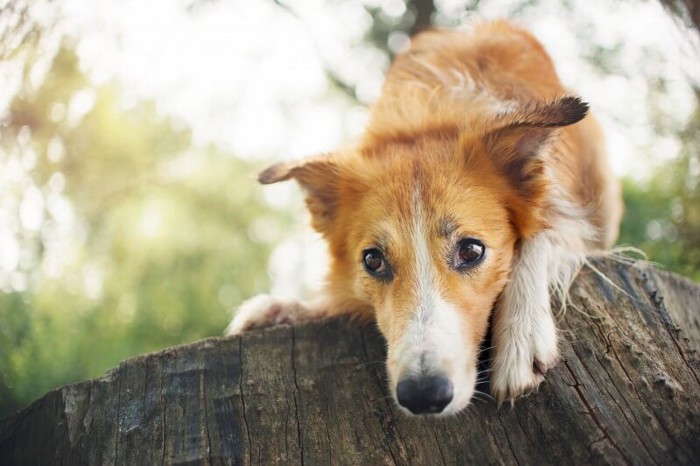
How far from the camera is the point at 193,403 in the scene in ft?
9.31

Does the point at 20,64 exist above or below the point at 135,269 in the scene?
above

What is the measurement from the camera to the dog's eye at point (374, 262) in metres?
3.25

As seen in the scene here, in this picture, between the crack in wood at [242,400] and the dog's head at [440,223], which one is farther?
the dog's head at [440,223]

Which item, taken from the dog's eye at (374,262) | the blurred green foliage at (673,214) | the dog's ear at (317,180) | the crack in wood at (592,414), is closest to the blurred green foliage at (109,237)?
the dog's ear at (317,180)

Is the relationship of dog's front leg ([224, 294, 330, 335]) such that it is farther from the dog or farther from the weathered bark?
the weathered bark

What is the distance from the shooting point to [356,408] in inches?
110

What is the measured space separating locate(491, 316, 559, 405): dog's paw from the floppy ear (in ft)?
2.07

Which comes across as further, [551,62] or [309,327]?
[551,62]

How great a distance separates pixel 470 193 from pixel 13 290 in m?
3.75

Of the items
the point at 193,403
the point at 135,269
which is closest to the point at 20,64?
the point at 193,403

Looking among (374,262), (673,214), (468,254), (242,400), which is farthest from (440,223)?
(673,214)

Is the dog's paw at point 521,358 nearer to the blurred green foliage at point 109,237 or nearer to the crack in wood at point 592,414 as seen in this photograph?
the crack in wood at point 592,414

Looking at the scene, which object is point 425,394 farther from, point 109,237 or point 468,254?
point 109,237

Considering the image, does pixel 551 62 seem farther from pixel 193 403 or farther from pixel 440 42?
pixel 193 403
